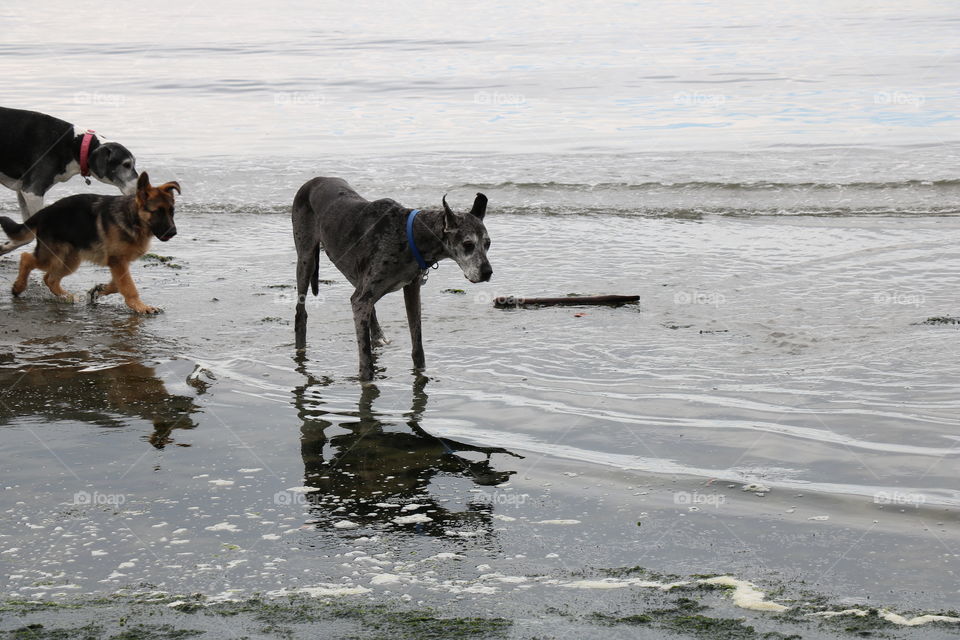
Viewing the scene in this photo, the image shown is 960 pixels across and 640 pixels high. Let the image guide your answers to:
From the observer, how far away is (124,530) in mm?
4926

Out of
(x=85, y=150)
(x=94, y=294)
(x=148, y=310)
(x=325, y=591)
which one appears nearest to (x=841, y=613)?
(x=325, y=591)

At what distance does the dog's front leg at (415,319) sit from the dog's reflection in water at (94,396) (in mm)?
1767

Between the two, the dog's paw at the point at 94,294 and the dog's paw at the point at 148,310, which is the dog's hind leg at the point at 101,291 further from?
the dog's paw at the point at 148,310

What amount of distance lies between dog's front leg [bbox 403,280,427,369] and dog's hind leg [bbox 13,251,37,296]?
461 cm

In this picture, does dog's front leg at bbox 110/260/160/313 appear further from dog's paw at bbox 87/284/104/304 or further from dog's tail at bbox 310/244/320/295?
dog's tail at bbox 310/244/320/295

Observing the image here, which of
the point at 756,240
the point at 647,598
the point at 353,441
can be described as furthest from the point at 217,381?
the point at 756,240

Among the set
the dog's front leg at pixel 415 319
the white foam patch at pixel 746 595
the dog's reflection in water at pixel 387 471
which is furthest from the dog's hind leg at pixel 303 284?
the white foam patch at pixel 746 595

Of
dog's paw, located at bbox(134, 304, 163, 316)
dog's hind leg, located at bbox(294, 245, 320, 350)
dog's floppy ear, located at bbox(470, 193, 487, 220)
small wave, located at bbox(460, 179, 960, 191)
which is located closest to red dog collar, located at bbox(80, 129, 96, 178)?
dog's paw, located at bbox(134, 304, 163, 316)

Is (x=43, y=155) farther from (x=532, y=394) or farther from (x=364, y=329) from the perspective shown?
(x=532, y=394)

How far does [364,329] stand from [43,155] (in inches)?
259

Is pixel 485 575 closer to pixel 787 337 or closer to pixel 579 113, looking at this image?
pixel 787 337

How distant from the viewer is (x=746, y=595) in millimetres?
4199

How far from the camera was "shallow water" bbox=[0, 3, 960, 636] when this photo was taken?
470cm

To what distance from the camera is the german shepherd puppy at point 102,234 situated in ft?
32.4
